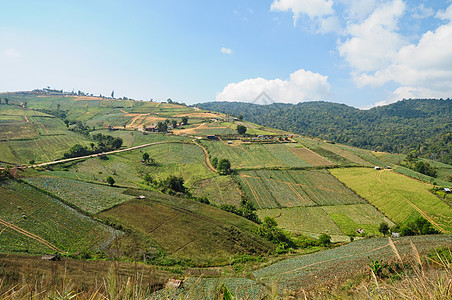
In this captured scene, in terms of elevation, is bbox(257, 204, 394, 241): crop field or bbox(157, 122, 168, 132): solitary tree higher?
bbox(157, 122, 168, 132): solitary tree

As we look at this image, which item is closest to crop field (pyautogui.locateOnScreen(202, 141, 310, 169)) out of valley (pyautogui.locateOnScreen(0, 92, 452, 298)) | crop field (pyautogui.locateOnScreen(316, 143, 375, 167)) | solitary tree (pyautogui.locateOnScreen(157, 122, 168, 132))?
valley (pyautogui.locateOnScreen(0, 92, 452, 298))

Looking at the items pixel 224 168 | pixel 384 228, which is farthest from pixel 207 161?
pixel 384 228

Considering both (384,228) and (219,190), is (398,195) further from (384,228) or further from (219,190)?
(219,190)

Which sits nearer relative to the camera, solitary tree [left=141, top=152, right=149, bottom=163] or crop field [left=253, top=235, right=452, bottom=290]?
crop field [left=253, top=235, right=452, bottom=290]

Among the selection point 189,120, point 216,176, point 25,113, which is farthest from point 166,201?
point 25,113

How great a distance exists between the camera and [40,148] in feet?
241

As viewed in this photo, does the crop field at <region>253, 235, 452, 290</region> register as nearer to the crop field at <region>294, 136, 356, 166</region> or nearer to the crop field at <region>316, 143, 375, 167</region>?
the crop field at <region>294, 136, 356, 166</region>

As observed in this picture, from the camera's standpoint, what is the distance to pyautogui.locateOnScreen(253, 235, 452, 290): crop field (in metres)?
19.9

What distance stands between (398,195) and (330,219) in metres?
18.3

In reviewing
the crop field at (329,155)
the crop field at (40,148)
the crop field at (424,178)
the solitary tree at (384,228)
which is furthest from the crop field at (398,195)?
the crop field at (40,148)

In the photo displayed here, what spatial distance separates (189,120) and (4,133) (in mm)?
85754

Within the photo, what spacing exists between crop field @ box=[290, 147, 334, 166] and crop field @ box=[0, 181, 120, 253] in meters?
63.9

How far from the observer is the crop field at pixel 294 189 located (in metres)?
51.2

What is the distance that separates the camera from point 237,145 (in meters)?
92.3
